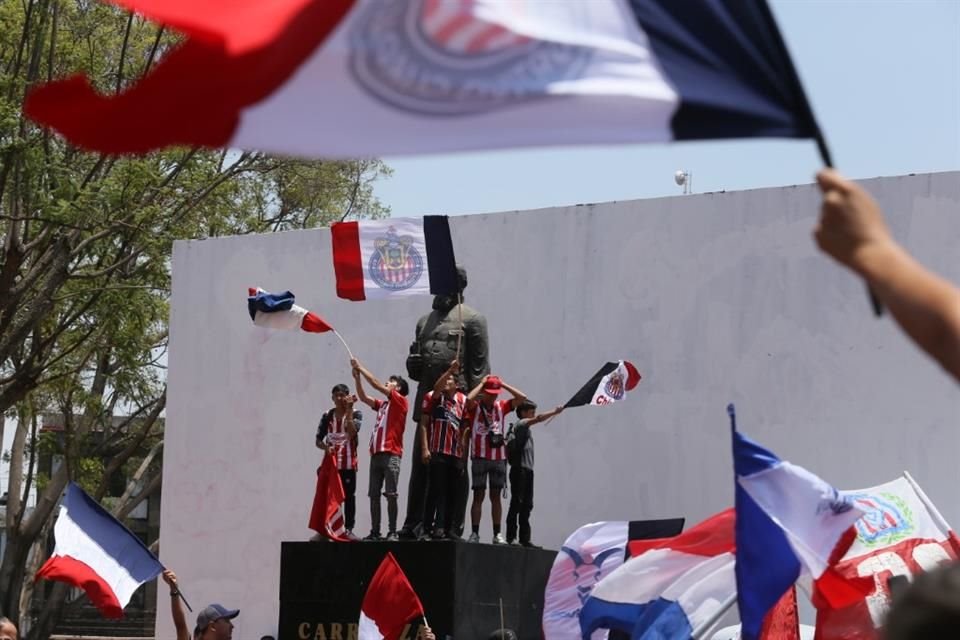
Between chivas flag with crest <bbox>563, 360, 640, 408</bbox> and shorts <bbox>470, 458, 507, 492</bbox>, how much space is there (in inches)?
45.9

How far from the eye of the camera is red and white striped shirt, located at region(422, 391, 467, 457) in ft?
47.0

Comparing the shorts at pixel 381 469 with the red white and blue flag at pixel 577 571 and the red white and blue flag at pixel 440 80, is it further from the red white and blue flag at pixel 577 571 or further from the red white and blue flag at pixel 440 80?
the red white and blue flag at pixel 440 80

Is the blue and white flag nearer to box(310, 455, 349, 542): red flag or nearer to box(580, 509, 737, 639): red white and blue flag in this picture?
box(580, 509, 737, 639): red white and blue flag

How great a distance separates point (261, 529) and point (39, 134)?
19.1 feet

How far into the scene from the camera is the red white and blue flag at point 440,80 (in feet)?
10.1

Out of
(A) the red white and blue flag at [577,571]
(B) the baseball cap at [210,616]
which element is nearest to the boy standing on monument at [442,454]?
(A) the red white and blue flag at [577,571]

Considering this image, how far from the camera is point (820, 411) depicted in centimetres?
1689

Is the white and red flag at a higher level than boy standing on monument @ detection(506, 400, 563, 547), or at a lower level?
lower

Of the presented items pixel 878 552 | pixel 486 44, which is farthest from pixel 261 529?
pixel 486 44

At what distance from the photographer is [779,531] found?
676cm

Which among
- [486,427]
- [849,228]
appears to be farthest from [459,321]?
[849,228]

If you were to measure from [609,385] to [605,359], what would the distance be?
1549 mm

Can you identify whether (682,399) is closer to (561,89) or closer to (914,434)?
(914,434)

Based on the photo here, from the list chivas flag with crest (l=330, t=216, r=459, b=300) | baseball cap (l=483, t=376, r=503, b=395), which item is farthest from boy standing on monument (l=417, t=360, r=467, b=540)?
chivas flag with crest (l=330, t=216, r=459, b=300)
